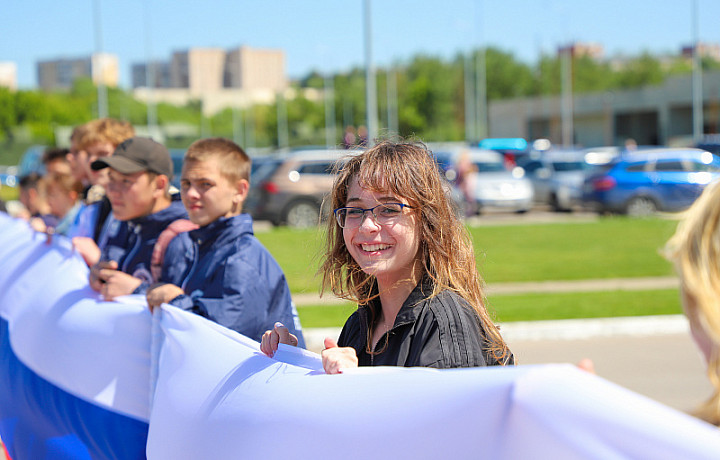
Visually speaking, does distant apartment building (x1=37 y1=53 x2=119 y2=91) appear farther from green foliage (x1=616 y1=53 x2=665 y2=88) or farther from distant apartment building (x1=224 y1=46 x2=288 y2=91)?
green foliage (x1=616 y1=53 x2=665 y2=88)

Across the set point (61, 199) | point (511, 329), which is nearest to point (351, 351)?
point (61, 199)

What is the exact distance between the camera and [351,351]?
2.21 m

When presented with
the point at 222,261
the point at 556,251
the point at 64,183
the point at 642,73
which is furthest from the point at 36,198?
the point at 642,73

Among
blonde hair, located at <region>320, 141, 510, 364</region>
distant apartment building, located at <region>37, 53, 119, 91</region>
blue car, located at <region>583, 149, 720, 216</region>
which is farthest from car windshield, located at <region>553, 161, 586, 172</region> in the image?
distant apartment building, located at <region>37, 53, 119, 91</region>

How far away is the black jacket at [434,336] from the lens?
228 centimetres

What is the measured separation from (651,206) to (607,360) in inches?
608

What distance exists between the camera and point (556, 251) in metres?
14.8

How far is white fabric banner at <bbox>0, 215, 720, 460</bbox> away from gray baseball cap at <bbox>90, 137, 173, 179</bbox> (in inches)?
19.7

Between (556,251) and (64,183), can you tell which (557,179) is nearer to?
(556,251)

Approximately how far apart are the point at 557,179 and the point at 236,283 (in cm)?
2384

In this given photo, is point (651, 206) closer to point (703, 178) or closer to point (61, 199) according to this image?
point (703, 178)

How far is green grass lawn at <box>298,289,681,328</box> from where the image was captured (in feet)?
30.7

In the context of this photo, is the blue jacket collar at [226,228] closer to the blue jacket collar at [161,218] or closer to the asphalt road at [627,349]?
the blue jacket collar at [161,218]

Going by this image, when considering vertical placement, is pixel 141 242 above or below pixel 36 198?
above
